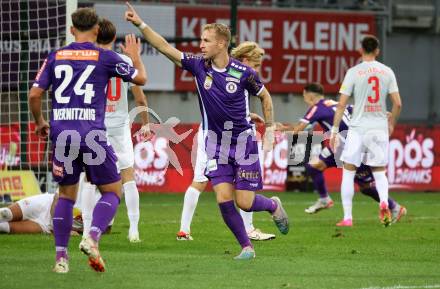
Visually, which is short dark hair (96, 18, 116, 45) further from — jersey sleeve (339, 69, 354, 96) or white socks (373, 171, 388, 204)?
white socks (373, 171, 388, 204)

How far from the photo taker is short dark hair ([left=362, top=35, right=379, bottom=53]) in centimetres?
1427

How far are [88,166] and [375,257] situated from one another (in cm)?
300

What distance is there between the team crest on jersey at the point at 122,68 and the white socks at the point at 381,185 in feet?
19.6

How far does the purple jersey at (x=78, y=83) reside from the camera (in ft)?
28.9

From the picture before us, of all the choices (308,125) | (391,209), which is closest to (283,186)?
(308,125)

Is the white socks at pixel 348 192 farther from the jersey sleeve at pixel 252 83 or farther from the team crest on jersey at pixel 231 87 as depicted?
the team crest on jersey at pixel 231 87

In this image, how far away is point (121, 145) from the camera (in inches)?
465

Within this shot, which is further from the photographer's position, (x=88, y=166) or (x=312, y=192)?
(x=312, y=192)

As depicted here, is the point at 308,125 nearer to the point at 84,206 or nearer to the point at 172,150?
the point at 172,150

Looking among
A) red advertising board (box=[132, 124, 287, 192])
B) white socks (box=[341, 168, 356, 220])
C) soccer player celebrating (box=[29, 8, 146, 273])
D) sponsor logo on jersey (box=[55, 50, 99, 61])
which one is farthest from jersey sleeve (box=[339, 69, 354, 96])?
red advertising board (box=[132, 124, 287, 192])

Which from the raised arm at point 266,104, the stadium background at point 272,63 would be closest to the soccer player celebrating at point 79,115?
the raised arm at point 266,104

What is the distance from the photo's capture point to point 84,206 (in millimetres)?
11586

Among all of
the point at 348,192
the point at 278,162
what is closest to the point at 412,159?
the point at 278,162

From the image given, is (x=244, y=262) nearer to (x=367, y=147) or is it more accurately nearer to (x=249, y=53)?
(x=249, y=53)
